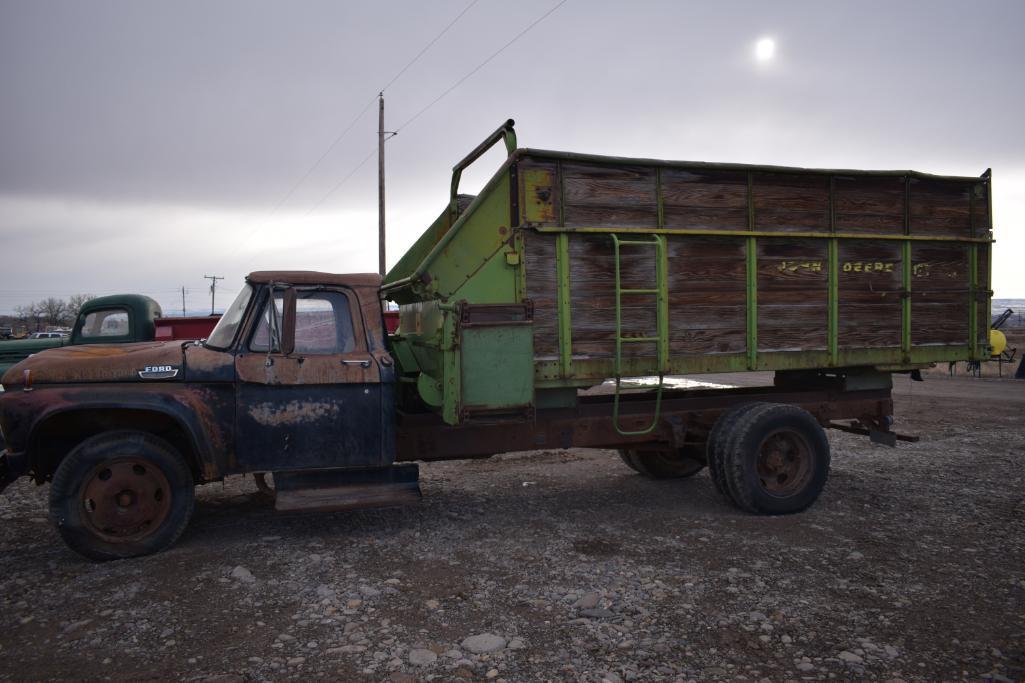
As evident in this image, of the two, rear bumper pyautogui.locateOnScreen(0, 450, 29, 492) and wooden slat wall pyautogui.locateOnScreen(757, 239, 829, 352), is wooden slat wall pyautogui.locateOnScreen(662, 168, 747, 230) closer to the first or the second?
wooden slat wall pyautogui.locateOnScreen(757, 239, 829, 352)

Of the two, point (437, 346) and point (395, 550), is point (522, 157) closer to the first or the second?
point (437, 346)

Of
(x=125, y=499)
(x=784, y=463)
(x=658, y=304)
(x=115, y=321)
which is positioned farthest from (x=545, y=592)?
(x=115, y=321)

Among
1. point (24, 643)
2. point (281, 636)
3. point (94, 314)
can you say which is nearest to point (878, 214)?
point (281, 636)

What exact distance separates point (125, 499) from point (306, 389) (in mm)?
1394

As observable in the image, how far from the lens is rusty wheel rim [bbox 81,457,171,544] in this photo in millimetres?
4703

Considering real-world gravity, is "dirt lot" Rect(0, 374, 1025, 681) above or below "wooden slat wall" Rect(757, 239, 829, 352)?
below

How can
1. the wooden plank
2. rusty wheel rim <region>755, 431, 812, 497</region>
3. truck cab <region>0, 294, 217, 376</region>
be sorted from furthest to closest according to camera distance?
1. truck cab <region>0, 294, 217, 376</region>
2. rusty wheel rim <region>755, 431, 812, 497</region>
3. the wooden plank

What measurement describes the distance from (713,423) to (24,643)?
5.07 m

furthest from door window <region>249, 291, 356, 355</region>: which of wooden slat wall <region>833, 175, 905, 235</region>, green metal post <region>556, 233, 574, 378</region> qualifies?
wooden slat wall <region>833, 175, 905, 235</region>

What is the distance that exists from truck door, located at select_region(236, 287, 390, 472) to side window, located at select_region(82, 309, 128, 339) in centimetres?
435

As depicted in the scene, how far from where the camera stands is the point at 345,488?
17.0 ft

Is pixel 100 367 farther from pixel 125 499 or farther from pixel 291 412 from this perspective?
pixel 291 412

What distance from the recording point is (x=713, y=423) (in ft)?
20.1

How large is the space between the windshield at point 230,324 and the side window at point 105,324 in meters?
3.95
